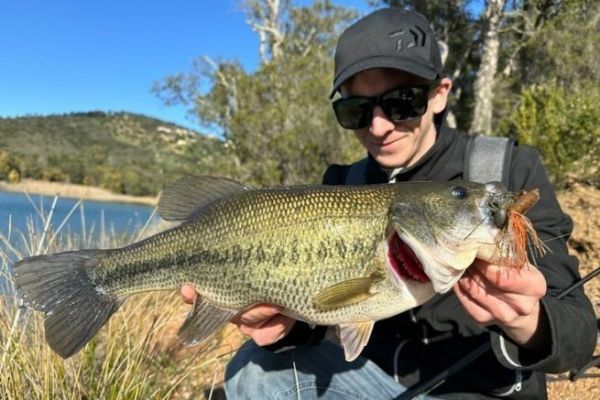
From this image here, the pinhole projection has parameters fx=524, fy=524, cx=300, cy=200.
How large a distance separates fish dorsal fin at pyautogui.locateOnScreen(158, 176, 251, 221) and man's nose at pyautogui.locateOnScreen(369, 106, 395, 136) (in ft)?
2.55

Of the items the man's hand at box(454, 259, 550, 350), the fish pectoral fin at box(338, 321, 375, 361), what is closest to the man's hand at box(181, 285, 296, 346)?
the fish pectoral fin at box(338, 321, 375, 361)

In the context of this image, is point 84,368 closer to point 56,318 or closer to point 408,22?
point 56,318

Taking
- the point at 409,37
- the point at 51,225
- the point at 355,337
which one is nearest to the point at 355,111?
the point at 409,37

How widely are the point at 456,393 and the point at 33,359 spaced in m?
2.51

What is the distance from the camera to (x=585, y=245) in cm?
504

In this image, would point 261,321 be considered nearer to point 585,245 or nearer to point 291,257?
point 291,257

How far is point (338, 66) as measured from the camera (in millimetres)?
2896

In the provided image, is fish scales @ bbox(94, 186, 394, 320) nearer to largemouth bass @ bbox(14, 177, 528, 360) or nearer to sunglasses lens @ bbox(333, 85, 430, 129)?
largemouth bass @ bbox(14, 177, 528, 360)

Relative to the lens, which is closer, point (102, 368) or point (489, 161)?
point (489, 161)

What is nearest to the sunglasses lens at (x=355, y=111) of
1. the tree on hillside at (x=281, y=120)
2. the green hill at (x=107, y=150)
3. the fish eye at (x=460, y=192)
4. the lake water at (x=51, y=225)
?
the fish eye at (x=460, y=192)

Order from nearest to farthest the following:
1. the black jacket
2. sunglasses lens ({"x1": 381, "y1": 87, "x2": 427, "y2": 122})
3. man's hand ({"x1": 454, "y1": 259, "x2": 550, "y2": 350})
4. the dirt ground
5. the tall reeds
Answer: man's hand ({"x1": 454, "y1": 259, "x2": 550, "y2": 350})
the black jacket
sunglasses lens ({"x1": 381, "y1": 87, "x2": 427, "y2": 122})
the tall reeds
the dirt ground

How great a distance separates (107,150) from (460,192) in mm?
89408

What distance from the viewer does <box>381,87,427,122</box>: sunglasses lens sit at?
2.62 m

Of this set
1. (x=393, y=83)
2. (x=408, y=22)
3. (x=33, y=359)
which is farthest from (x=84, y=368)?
(x=408, y=22)
